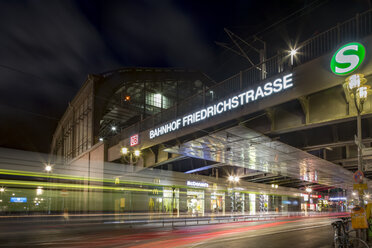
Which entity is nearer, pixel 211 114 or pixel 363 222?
pixel 363 222

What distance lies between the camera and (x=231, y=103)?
17.1m

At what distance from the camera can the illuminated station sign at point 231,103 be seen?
14.5 meters

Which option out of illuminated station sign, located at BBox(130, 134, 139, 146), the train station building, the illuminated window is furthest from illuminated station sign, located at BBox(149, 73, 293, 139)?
the illuminated window

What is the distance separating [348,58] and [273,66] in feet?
20.7

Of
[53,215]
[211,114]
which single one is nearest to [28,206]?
[53,215]

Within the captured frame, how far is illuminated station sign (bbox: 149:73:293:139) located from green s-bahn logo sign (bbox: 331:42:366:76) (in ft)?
7.05

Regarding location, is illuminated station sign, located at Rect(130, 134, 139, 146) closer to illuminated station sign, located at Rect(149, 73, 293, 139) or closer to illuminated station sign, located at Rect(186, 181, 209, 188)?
illuminated station sign, located at Rect(149, 73, 293, 139)

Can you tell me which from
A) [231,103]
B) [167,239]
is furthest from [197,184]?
[231,103]

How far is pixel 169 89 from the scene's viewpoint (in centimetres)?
4678

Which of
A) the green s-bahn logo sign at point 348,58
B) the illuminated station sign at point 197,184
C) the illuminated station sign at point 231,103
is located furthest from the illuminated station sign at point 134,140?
the green s-bahn logo sign at point 348,58

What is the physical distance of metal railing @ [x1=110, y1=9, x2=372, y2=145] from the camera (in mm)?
13133

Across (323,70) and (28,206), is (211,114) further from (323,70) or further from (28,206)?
(28,206)

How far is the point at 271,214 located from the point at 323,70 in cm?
3242

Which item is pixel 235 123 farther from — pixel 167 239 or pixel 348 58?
pixel 167 239
